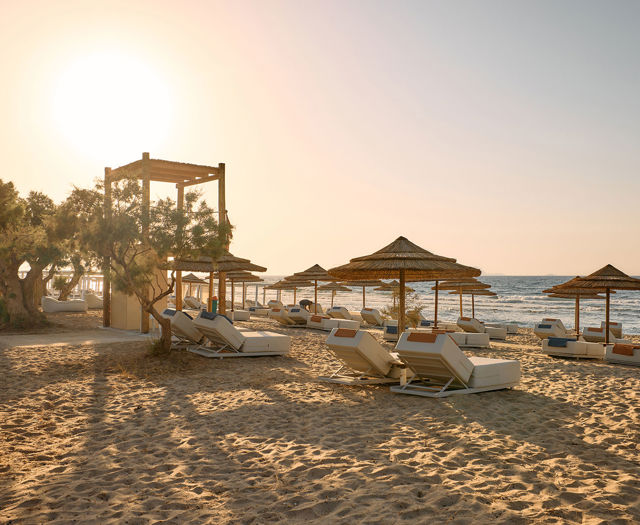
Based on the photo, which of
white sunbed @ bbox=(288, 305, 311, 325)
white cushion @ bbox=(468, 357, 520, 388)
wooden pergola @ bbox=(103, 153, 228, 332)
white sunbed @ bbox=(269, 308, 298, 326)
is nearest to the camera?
white cushion @ bbox=(468, 357, 520, 388)

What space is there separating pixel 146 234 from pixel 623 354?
30.2 ft

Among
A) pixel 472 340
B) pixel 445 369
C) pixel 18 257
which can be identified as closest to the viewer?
pixel 445 369

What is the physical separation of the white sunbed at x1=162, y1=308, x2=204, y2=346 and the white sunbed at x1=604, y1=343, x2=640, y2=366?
803 cm

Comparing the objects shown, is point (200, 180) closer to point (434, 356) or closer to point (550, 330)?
point (434, 356)

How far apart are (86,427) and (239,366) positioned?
3.85 meters

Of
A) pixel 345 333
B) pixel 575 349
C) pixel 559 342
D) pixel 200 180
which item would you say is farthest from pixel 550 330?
pixel 200 180

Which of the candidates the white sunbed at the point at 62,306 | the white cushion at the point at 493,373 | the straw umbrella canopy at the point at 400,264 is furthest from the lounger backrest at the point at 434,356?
the white sunbed at the point at 62,306

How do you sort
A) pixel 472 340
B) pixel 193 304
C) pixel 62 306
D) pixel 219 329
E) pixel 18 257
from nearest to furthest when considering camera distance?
pixel 219 329, pixel 472 340, pixel 18 257, pixel 62 306, pixel 193 304

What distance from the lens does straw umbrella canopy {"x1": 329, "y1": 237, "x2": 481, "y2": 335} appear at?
27.0 ft

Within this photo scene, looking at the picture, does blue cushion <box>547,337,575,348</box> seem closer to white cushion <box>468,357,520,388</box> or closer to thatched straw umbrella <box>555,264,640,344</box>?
thatched straw umbrella <box>555,264,640,344</box>

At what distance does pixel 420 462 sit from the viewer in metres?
4.08

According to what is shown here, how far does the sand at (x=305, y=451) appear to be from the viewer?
128 inches

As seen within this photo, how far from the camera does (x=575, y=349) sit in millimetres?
10734

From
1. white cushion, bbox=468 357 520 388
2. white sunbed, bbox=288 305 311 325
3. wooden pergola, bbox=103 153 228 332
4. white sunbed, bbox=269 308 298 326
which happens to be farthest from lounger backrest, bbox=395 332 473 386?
white sunbed, bbox=269 308 298 326
